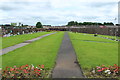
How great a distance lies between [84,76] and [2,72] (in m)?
3.98

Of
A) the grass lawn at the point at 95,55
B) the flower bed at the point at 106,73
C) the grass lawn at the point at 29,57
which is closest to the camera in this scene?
the flower bed at the point at 106,73

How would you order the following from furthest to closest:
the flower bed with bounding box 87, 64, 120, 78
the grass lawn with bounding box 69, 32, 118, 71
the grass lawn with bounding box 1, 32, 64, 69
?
the grass lawn with bounding box 69, 32, 118, 71, the grass lawn with bounding box 1, 32, 64, 69, the flower bed with bounding box 87, 64, 120, 78

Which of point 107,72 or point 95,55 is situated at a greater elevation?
point 95,55

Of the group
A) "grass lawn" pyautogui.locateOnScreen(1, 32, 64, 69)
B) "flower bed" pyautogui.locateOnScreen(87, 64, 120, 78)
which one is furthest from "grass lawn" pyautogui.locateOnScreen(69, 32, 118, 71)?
"grass lawn" pyautogui.locateOnScreen(1, 32, 64, 69)

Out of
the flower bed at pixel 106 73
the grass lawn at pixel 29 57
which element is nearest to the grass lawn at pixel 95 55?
the flower bed at pixel 106 73

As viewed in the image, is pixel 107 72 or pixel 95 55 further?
pixel 95 55

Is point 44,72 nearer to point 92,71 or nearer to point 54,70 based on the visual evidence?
point 54,70

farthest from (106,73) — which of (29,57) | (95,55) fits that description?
(29,57)

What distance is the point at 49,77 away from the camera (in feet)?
18.4

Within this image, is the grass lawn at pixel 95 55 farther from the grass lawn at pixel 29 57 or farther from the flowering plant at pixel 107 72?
the grass lawn at pixel 29 57

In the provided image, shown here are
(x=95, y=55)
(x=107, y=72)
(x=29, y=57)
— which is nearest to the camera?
(x=107, y=72)

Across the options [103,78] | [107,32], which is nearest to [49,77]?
[103,78]

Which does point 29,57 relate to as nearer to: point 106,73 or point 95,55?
point 95,55

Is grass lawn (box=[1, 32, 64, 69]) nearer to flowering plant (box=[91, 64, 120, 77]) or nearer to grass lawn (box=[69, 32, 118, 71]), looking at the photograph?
grass lawn (box=[69, 32, 118, 71])
